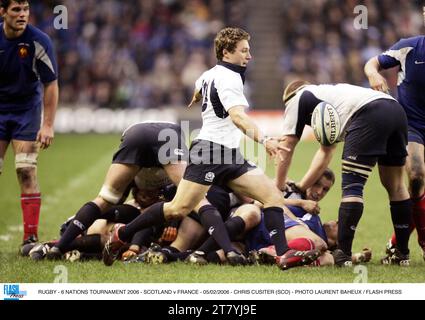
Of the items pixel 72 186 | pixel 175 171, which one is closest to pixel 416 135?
pixel 175 171

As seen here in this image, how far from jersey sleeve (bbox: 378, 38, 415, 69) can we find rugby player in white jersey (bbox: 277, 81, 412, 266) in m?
0.65

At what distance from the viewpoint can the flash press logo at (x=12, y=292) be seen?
5.70 metres

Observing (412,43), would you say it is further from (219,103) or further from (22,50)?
(22,50)

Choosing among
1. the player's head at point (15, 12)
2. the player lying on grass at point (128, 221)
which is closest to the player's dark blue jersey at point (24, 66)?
the player's head at point (15, 12)

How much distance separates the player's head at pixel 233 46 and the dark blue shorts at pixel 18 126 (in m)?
2.19

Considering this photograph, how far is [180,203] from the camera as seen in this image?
6680mm

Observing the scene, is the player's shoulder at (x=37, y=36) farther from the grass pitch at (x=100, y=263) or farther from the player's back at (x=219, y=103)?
the grass pitch at (x=100, y=263)

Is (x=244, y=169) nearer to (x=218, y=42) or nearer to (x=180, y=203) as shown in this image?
(x=180, y=203)

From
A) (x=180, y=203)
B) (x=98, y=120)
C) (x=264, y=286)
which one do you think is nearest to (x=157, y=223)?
(x=180, y=203)

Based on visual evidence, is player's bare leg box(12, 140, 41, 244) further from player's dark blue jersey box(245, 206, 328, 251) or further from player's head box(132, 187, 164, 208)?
player's dark blue jersey box(245, 206, 328, 251)

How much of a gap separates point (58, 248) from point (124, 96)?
16.9 metres

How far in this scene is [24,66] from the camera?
25.7ft

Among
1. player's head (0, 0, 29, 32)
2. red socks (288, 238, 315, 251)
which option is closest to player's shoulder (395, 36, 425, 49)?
red socks (288, 238, 315, 251)

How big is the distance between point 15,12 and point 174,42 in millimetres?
17421
